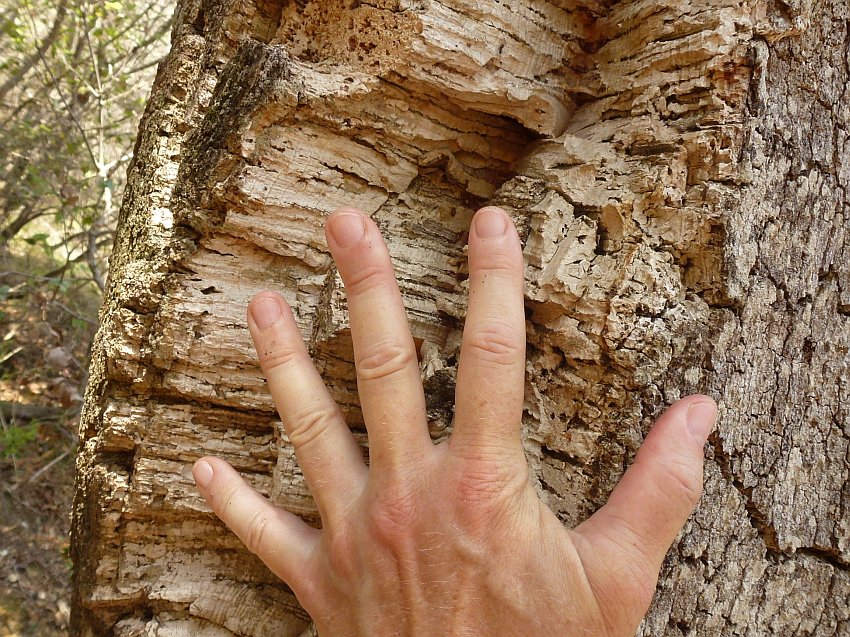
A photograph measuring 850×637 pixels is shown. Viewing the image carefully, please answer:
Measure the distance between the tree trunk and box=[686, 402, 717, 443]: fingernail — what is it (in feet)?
0.20

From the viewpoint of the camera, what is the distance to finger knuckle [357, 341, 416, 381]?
1.11m

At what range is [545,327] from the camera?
1.28m

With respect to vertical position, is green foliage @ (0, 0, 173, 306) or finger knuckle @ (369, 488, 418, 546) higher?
green foliage @ (0, 0, 173, 306)

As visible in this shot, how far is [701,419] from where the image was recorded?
1.14 metres

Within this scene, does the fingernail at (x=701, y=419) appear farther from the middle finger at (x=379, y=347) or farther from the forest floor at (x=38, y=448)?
the forest floor at (x=38, y=448)

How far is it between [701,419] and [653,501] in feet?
0.67

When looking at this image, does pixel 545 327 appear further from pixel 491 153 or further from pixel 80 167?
pixel 80 167

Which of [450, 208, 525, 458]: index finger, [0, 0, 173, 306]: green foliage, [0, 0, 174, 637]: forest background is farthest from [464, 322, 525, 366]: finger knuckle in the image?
[0, 0, 173, 306]: green foliage

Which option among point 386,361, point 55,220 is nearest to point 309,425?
point 386,361

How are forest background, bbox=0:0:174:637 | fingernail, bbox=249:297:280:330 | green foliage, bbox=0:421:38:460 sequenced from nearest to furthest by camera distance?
fingernail, bbox=249:297:280:330 → forest background, bbox=0:0:174:637 → green foliage, bbox=0:421:38:460

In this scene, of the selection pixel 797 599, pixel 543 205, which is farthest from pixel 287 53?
pixel 797 599

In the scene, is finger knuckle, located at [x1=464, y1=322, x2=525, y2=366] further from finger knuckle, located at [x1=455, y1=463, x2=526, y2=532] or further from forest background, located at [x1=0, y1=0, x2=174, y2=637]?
forest background, located at [x1=0, y1=0, x2=174, y2=637]

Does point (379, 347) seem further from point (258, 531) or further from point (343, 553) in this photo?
point (258, 531)

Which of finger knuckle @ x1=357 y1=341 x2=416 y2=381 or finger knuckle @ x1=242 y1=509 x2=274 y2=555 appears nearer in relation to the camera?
finger knuckle @ x1=357 y1=341 x2=416 y2=381
